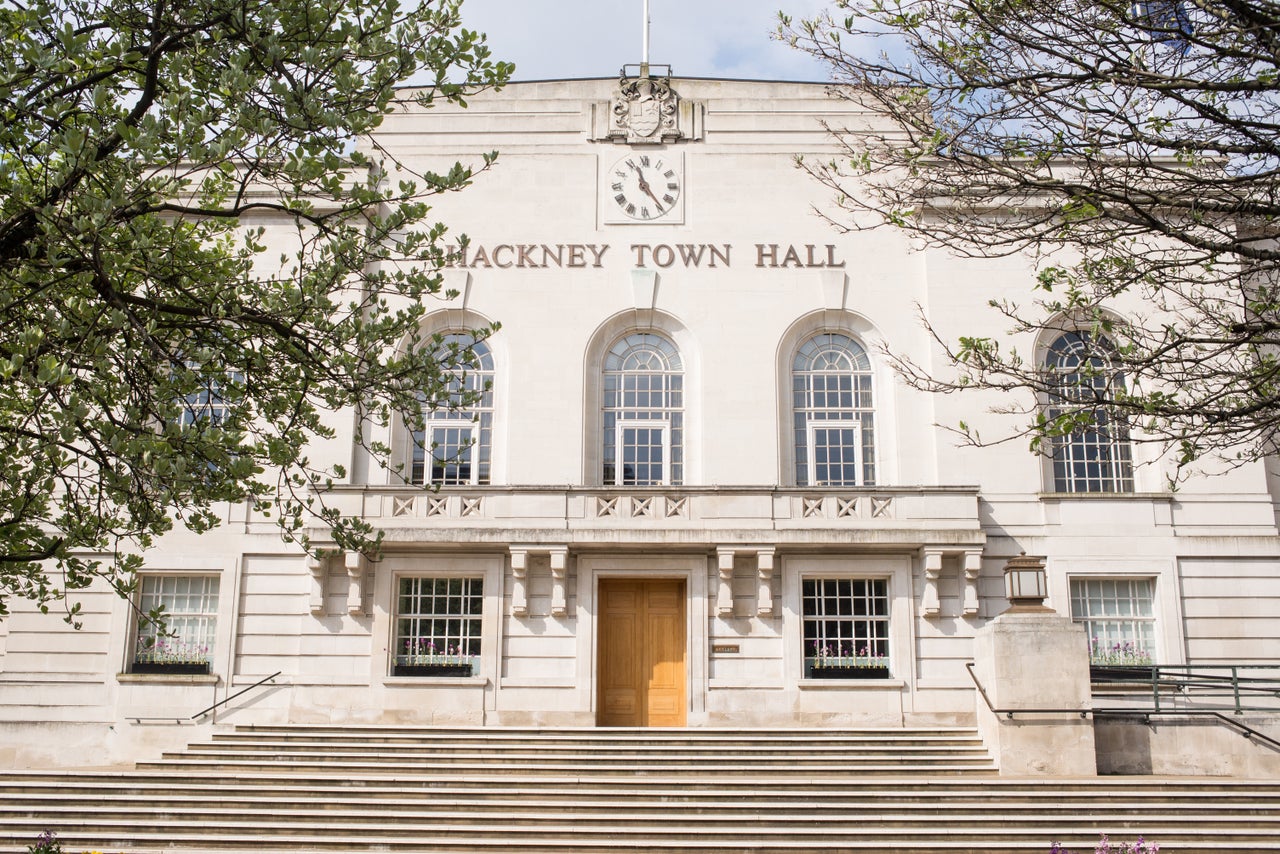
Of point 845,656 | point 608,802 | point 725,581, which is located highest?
point 725,581

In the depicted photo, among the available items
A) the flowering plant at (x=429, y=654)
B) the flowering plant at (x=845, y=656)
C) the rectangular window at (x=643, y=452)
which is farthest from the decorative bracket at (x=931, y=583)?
the flowering plant at (x=429, y=654)

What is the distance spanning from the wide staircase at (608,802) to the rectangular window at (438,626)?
255cm

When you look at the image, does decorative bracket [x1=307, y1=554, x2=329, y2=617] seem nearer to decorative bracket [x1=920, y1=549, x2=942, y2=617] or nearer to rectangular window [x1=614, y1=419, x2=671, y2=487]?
rectangular window [x1=614, y1=419, x2=671, y2=487]

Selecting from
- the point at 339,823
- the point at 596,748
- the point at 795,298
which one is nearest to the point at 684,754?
the point at 596,748

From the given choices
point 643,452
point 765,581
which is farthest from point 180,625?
point 765,581

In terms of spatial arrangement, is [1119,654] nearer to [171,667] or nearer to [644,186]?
[644,186]

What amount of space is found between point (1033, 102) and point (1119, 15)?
84 cm

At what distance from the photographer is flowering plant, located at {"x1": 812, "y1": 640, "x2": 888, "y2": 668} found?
851 inches

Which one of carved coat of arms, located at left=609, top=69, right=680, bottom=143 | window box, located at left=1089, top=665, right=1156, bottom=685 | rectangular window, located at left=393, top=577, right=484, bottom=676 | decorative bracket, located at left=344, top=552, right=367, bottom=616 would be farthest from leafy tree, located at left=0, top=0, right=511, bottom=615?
window box, located at left=1089, top=665, right=1156, bottom=685

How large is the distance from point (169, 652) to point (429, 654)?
4.78m

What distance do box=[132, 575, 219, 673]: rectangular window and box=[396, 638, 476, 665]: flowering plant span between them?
3505 millimetres

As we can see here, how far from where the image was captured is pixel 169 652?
873 inches

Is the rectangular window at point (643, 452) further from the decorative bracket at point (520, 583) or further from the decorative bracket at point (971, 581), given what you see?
the decorative bracket at point (971, 581)

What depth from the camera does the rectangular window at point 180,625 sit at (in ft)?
72.4
